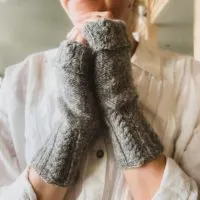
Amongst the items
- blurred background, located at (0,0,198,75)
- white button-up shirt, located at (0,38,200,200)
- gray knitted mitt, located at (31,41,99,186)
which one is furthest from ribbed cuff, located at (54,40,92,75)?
blurred background, located at (0,0,198,75)

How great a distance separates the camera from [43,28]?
44.6 inches

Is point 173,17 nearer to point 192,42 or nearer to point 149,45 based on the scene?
point 192,42

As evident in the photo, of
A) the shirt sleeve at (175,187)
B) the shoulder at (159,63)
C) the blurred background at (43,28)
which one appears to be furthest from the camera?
the blurred background at (43,28)

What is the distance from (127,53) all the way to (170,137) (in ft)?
0.50

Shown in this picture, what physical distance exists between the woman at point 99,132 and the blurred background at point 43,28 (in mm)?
467

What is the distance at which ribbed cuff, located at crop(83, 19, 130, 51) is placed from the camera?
570 millimetres

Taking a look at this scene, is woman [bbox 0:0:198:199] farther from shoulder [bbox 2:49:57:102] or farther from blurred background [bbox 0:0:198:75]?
blurred background [bbox 0:0:198:75]

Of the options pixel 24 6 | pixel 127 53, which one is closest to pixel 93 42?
pixel 127 53

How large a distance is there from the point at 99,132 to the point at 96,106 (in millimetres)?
47

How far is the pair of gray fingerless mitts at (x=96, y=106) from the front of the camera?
1.89 feet

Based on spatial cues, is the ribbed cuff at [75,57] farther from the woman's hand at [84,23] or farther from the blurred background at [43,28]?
the blurred background at [43,28]

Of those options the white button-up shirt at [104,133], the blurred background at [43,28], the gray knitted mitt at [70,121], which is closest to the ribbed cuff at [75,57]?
the gray knitted mitt at [70,121]

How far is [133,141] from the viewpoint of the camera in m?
0.58

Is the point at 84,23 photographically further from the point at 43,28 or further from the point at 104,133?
the point at 43,28
